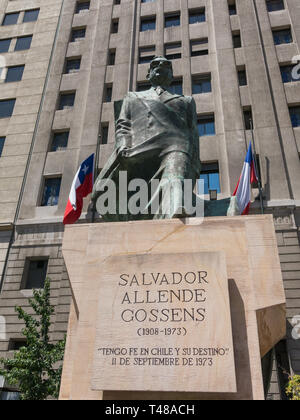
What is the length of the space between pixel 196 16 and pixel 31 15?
45.8ft

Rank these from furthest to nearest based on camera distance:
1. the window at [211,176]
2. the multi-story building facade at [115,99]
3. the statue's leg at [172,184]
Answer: the window at [211,176], the multi-story building facade at [115,99], the statue's leg at [172,184]

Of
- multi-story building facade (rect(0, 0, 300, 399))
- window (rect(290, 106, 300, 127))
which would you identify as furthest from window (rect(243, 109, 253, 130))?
window (rect(290, 106, 300, 127))

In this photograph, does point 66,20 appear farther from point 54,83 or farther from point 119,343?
point 119,343

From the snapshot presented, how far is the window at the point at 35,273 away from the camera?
62.4 feet

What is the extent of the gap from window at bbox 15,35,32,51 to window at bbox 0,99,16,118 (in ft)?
18.0

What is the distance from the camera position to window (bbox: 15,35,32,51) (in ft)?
92.3

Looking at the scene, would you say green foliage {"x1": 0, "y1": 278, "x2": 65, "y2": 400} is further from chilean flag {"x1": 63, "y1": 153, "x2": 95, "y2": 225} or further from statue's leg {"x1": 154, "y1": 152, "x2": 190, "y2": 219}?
statue's leg {"x1": 154, "y1": 152, "x2": 190, "y2": 219}

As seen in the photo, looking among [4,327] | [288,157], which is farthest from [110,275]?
[288,157]

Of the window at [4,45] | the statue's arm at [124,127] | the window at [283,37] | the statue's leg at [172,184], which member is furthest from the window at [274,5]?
the statue's leg at [172,184]

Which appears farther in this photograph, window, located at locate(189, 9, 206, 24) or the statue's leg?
window, located at locate(189, 9, 206, 24)

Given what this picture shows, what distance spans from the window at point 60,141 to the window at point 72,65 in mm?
5791

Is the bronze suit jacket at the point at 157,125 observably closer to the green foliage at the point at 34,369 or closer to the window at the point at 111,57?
the green foliage at the point at 34,369

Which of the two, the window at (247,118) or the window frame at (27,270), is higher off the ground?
the window at (247,118)

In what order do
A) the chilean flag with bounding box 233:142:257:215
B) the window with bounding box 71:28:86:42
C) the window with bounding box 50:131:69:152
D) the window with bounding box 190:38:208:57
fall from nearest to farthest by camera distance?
the chilean flag with bounding box 233:142:257:215
the window with bounding box 50:131:69:152
the window with bounding box 190:38:208:57
the window with bounding box 71:28:86:42
